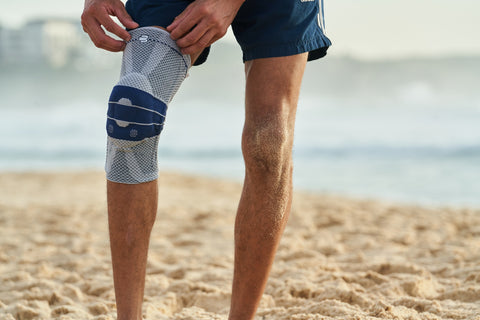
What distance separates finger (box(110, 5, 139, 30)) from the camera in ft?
4.90

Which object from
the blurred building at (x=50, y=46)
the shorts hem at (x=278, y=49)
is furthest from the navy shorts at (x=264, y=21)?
the blurred building at (x=50, y=46)

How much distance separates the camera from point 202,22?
1.41 meters

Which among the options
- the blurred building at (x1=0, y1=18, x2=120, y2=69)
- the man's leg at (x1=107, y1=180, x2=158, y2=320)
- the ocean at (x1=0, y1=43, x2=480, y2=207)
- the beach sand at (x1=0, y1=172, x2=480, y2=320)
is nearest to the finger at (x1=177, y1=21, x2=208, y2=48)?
the man's leg at (x1=107, y1=180, x2=158, y2=320)

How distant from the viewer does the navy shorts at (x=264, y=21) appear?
149 centimetres

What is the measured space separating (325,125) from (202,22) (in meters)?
15.8

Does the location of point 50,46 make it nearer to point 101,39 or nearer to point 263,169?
point 101,39

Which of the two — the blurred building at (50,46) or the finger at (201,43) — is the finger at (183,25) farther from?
the blurred building at (50,46)

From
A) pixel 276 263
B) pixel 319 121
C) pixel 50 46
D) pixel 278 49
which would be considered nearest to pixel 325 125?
pixel 319 121

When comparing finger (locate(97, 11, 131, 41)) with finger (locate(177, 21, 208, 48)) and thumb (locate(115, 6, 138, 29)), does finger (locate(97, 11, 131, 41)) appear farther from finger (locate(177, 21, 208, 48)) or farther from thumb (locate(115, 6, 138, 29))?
finger (locate(177, 21, 208, 48))

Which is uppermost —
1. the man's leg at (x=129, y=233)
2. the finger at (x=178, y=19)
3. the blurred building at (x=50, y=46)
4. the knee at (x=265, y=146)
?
the blurred building at (x=50, y=46)

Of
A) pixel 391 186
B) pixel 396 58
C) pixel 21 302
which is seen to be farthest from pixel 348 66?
pixel 21 302

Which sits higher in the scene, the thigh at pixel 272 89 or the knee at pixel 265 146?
the thigh at pixel 272 89

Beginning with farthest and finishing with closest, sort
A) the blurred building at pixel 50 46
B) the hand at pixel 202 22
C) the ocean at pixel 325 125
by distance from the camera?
the blurred building at pixel 50 46, the ocean at pixel 325 125, the hand at pixel 202 22

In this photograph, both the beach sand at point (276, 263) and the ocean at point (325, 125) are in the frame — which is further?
the ocean at point (325, 125)
